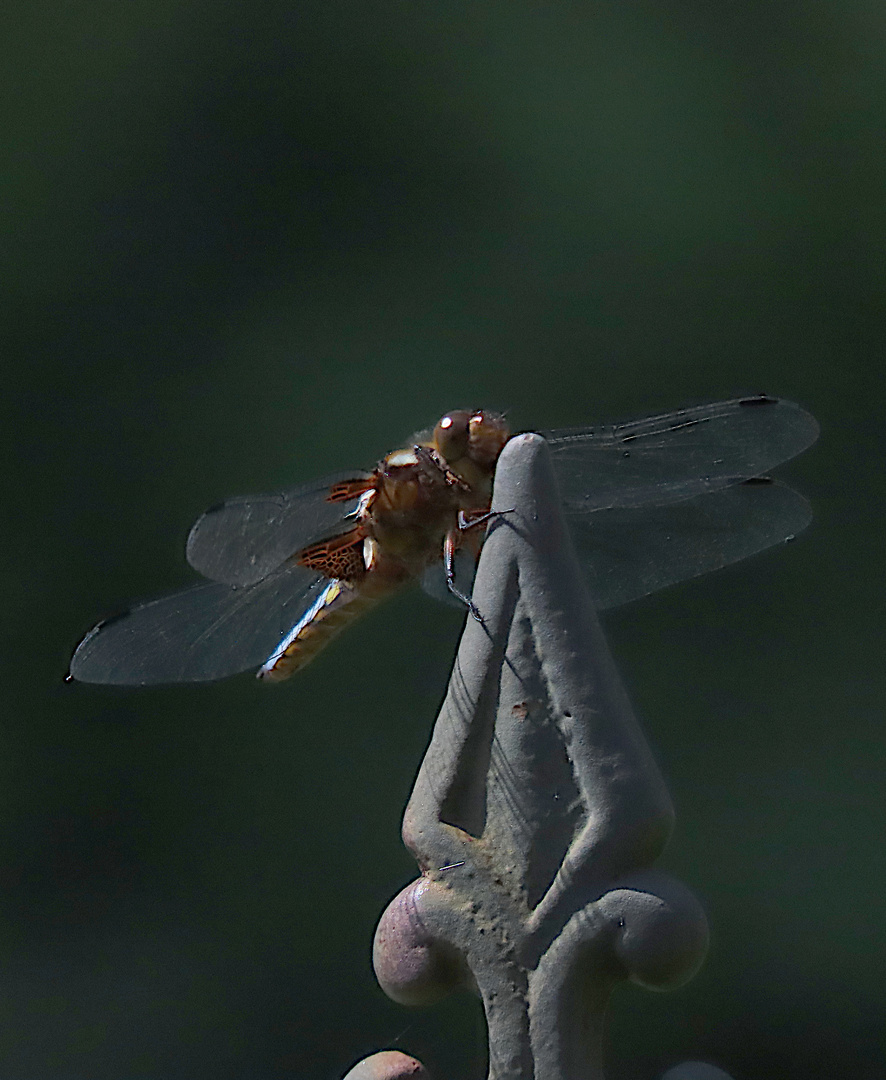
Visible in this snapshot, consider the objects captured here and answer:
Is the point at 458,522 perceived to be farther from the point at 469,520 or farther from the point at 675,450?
the point at 675,450

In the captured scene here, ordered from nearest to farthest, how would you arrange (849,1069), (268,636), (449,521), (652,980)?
(652,980), (449,521), (268,636), (849,1069)

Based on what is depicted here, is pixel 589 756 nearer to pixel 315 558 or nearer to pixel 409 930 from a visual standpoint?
pixel 409 930

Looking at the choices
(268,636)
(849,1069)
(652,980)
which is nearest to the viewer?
(652,980)

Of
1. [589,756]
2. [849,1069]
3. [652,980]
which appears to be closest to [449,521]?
→ [589,756]

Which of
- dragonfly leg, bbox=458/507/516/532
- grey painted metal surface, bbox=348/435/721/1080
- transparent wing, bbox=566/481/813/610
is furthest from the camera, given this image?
transparent wing, bbox=566/481/813/610

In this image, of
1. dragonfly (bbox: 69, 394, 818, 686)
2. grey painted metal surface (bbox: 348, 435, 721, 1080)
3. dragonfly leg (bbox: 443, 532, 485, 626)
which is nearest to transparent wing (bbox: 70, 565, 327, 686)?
dragonfly (bbox: 69, 394, 818, 686)

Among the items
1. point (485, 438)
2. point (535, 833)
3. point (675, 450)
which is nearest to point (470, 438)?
point (485, 438)

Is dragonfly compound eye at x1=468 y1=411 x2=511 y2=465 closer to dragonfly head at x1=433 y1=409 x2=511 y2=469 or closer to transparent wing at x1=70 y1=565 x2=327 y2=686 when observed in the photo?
dragonfly head at x1=433 y1=409 x2=511 y2=469

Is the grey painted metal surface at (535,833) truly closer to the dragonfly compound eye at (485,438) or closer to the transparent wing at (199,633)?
the dragonfly compound eye at (485,438)
